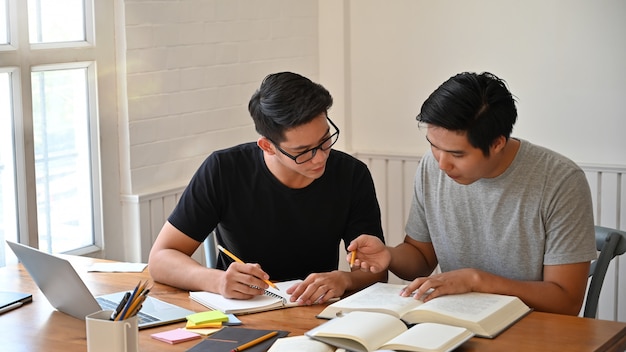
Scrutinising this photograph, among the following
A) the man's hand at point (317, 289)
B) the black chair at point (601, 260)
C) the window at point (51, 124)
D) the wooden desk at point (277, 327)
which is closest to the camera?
the wooden desk at point (277, 327)

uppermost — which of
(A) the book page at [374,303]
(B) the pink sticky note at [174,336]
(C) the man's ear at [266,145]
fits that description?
(C) the man's ear at [266,145]

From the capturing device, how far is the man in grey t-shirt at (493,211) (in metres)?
2.13

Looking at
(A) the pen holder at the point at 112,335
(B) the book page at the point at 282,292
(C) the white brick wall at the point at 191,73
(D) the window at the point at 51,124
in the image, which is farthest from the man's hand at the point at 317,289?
(C) the white brick wall at the point at 191,73

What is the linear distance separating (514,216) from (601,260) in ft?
1.07

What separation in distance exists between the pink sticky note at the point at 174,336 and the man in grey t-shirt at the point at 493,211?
Result: 505mm

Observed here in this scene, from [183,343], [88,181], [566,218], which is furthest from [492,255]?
[88,181]

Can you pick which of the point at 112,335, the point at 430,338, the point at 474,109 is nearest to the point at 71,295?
the point at 112,335

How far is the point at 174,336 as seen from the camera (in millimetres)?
1926

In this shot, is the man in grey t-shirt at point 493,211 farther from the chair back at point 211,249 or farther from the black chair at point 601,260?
the chair back at point 211,249

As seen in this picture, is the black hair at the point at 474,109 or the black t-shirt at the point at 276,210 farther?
the black t-shirt at the point at 276,210

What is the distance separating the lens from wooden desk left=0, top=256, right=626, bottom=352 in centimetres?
180

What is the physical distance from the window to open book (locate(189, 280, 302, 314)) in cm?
111

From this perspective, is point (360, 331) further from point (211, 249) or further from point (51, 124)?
point (51, 124)

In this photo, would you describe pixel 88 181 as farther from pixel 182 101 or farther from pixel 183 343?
pixel 183 343
